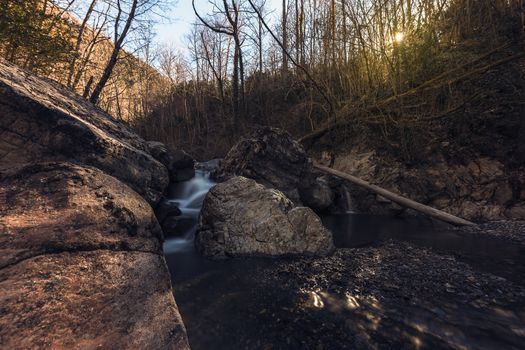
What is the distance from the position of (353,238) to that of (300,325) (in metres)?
3.12

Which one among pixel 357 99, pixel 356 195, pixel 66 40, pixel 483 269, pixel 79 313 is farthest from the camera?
pixel 357 99

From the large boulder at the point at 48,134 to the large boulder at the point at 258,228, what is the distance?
1.46 meters

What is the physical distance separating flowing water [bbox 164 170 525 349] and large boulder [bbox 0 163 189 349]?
622mm

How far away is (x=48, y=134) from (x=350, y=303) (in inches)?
191

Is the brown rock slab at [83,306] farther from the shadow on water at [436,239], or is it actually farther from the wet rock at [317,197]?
the wet rock at [317,197]

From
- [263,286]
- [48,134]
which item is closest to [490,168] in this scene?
[263,286]

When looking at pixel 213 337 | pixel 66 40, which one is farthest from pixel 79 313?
pixel 66 40

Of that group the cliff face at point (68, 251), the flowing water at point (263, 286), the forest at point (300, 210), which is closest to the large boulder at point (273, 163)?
the forest at point (300, 210)

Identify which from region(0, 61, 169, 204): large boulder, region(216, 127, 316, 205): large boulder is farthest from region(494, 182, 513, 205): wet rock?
region(0, 61, 169, 204): large boulder

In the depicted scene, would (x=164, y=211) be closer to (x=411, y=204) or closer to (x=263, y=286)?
(x=263, y=286)

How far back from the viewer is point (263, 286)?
3127 millimetres

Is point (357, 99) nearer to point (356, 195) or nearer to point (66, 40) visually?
point (356, 195)

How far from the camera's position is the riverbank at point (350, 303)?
7.37ft

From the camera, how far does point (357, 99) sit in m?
9.29
